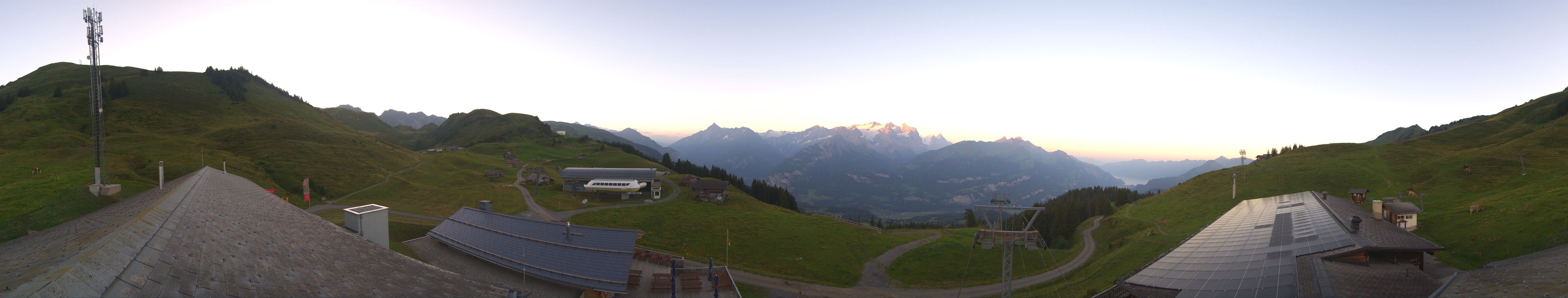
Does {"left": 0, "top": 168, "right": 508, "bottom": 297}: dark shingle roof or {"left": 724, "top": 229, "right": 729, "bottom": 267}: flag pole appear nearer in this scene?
{"left": 0, "top": 168, "right": 508, "bottom": 297}: dark shingle roof

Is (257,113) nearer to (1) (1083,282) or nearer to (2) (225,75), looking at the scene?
(2) (225,75)

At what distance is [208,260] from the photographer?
10.4 m

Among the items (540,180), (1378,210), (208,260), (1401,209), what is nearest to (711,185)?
(540,180)

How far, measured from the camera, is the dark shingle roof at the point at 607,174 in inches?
3627

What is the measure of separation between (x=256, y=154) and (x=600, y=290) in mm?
99046

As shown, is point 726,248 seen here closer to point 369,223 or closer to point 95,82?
point 369,223

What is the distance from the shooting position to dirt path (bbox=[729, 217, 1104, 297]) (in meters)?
42.5

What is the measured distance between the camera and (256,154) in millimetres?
81688

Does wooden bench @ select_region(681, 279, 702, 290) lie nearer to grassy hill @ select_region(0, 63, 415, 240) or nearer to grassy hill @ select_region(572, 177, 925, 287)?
grassy hill @ select_region(572, 177, 925, 287)

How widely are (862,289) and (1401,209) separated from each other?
48862 millimetres

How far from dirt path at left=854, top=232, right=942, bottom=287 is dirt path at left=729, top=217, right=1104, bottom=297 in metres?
1.99

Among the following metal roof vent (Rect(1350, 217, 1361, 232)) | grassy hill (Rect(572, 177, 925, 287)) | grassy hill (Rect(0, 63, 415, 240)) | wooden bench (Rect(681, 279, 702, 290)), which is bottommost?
grassy hill (Rect(572, 177, 925, 287))

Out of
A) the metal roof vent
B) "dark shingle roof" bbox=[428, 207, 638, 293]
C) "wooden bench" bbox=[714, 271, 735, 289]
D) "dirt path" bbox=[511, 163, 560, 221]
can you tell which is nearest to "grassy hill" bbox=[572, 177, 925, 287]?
"dirt path" bbox=[511, 163, 560, 221]

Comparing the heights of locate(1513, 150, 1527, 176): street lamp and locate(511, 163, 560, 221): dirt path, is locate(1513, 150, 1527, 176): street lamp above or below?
above
